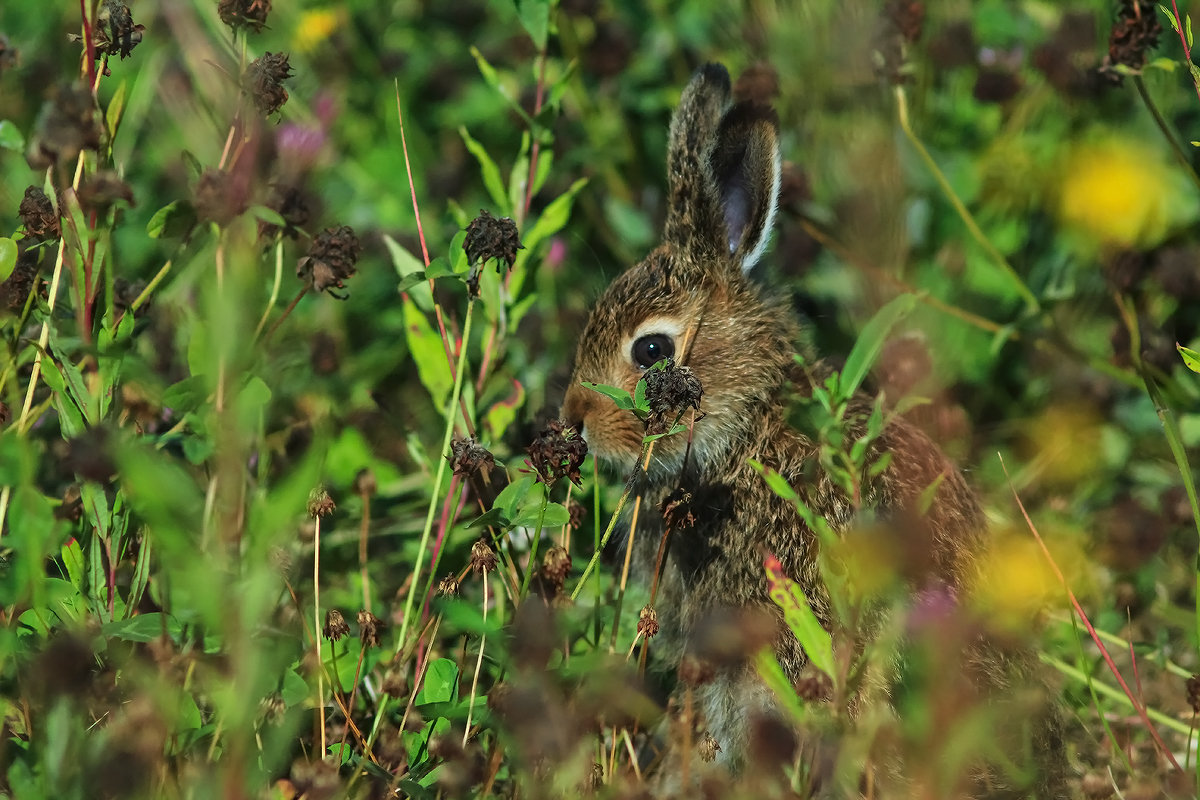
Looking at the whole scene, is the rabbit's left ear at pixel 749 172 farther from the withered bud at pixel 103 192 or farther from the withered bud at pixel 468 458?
the withered bud at pixel 103 192

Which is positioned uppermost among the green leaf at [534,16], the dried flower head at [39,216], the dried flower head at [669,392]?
the dried flower head at [39,216]

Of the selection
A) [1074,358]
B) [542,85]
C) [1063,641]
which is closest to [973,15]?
[1074,358]

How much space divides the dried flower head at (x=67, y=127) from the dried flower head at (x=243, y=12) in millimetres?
412

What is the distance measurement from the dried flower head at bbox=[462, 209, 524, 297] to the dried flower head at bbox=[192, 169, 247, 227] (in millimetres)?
588

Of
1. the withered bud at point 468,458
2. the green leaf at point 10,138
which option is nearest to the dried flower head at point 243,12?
the green leaf at point 10,138

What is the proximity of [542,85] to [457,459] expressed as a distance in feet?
5.19

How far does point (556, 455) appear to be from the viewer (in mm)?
3068

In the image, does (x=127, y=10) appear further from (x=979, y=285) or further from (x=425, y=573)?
(x=979, y=285)

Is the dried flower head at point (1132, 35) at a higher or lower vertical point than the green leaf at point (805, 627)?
higher

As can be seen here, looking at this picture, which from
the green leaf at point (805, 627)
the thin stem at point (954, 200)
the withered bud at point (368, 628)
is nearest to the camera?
the green leaf at point (805, 627)

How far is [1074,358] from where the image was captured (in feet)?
16.0

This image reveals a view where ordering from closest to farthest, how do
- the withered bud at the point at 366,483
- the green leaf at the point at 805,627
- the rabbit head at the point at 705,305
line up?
the green leaf at the point at 805,627
the withered bud at the point at 366,483
the rabbit head at the point at 705,305

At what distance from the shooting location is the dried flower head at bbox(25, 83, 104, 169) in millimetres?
2785

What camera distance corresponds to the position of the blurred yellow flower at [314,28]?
257 inches
